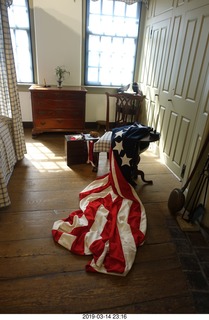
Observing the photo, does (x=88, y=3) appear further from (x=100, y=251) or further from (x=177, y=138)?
(x=100, y=251)

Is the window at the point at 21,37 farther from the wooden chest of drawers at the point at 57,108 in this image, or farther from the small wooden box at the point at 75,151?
the small wooden box at the point at 75,151

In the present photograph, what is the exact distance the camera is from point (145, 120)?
12.1 ft

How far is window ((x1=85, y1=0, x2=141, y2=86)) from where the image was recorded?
3.64 meters

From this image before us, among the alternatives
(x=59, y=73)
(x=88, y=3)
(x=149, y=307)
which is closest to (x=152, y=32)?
(x=88, y=3)

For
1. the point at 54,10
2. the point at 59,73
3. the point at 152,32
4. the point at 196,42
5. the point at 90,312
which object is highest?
the point at 54,10

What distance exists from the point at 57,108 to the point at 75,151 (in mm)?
1135

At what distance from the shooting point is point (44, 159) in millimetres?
2928

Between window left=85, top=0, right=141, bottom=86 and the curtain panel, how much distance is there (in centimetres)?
179

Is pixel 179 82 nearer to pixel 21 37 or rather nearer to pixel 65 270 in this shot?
pixel 65 270

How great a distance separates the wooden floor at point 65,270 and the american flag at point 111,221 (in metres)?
0.06

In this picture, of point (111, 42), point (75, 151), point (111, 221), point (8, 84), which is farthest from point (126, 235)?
point (111, 42)

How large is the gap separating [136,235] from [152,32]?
10.6 ft

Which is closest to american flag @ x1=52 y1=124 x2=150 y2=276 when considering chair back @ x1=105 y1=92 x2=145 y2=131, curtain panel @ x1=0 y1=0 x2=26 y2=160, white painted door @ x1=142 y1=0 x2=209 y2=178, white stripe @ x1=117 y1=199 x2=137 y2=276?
white stripe @ x1=117 y1=199 x2=137 y2=276

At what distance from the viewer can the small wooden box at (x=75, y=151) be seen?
2721 mm
